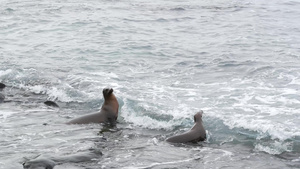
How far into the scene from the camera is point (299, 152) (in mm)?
8836

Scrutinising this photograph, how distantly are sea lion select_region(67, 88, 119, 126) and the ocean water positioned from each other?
29 cm

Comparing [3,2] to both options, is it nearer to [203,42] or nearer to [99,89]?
[203,42]

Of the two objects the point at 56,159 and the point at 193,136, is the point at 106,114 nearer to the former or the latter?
the point at 193,136

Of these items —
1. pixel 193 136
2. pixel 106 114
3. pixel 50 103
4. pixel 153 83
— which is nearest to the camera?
pixel 193 136

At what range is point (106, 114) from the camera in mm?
10938

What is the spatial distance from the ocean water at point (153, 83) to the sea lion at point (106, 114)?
0.96 feet

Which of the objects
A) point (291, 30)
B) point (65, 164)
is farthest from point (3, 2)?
point (65, 164)

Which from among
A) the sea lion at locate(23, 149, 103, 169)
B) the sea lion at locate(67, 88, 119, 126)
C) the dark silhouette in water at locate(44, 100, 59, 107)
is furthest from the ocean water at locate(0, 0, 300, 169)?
the sea lion at locate(67, 88, 119, 126)

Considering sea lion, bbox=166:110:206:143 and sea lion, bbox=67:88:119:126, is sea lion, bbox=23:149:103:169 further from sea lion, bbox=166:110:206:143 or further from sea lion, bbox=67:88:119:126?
sea lion, bbox=67:88:119:126

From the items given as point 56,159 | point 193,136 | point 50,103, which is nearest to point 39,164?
point 56,159

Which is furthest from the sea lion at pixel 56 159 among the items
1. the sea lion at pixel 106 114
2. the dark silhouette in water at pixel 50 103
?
the dark silhouette in water at pixel 50 103

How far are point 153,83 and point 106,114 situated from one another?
3179mm

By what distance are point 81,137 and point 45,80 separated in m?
5.27

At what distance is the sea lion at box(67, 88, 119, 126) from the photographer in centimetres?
1055
